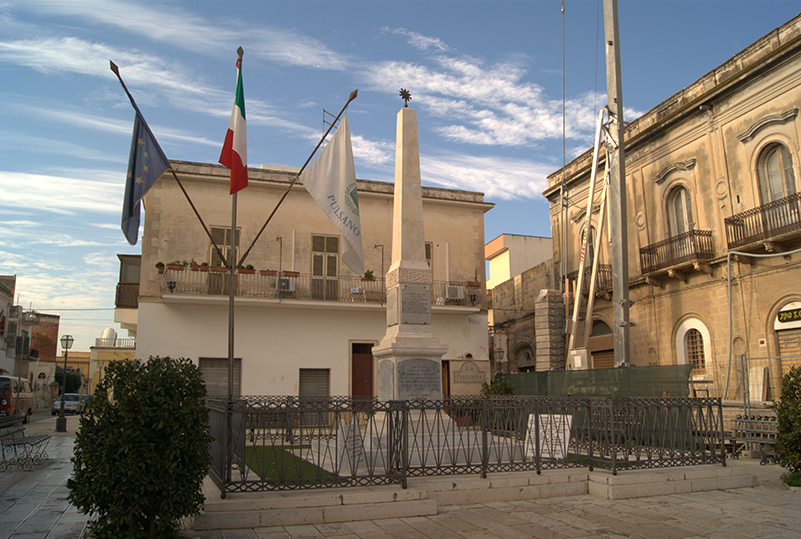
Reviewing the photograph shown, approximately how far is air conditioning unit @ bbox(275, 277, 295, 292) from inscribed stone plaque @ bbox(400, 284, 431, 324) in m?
8.68

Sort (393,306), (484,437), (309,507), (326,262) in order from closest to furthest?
(309,507) < (484,437) < (393,306) < (326,262)

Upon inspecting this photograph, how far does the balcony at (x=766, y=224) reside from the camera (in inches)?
548

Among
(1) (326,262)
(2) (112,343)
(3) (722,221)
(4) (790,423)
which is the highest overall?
(3) (722,221)

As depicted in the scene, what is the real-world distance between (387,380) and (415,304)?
1.47m

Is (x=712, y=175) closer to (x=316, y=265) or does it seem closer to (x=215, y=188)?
(x=316, y=265)

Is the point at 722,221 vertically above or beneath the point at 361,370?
above

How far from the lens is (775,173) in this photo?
15305 mm

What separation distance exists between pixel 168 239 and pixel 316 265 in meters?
4.85

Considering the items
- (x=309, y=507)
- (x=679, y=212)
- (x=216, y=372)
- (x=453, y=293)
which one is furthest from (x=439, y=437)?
(x=679, y=212)

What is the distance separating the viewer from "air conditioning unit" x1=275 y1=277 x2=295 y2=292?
1834 cm

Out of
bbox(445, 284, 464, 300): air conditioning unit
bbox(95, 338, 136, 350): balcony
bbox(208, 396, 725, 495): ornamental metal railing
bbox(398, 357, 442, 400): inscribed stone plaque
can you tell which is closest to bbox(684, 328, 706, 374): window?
bbox(445, 284, 464, 300): air conditioning unit

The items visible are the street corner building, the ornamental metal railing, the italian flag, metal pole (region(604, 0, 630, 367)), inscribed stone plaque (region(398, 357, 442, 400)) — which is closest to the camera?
the ornamental metal railing

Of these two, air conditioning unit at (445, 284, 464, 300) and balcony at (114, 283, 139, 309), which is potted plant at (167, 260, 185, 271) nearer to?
balcony at (114, 283, 139, 309)

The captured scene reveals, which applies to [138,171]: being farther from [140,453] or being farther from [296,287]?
[296,287]
